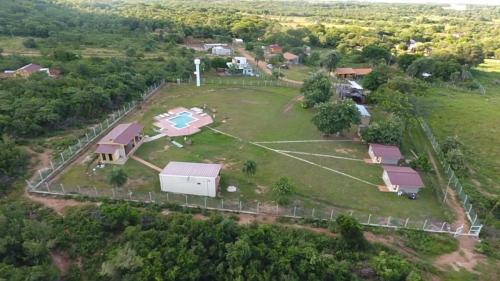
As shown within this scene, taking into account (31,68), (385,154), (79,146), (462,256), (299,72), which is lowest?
(462,256)

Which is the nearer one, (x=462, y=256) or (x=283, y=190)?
(x=462, y=256)

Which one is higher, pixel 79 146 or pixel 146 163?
pixel 79 146

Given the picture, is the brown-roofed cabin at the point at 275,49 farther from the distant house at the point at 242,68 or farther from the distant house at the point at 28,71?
the distant house at the point at 28,71

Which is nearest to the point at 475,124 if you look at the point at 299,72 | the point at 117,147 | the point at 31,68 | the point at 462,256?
the point at 462,256

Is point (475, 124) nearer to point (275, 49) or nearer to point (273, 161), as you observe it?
point (273, 161)

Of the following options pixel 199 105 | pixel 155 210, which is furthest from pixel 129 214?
pixel 199 105

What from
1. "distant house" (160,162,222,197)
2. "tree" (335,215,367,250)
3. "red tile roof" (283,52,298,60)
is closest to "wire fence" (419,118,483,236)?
"tree" (335,215,367,250)
